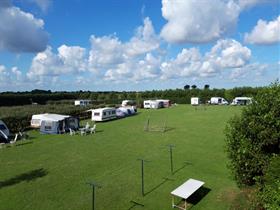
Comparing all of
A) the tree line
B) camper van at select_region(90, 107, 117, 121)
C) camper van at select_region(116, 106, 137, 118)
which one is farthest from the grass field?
the tree line

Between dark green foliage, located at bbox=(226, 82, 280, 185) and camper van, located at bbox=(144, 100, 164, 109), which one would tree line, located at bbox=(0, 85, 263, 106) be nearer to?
camper van, located at bbox=(144, 100, 164, 109)

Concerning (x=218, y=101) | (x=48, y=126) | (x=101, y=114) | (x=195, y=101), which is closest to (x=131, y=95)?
(x=195, y=101)

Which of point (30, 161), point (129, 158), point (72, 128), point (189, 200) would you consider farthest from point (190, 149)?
point (72, 128)

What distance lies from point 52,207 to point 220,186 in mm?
6632

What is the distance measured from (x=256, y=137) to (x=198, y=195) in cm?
336

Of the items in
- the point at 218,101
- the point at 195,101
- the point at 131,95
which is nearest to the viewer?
the point at 218,101

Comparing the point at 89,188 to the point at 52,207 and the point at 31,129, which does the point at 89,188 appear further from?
the point at 31,129

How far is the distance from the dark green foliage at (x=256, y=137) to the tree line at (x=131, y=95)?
1988 inches

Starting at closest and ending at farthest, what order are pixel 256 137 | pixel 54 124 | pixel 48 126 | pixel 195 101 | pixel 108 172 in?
Answer: pixel 256 137 < pixel 108 172 < pixel 54 124 < pixel 48 126 < pixel 195 101

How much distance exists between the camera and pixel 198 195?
34.0 feet

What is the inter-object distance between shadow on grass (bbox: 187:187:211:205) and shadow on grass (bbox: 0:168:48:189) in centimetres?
737

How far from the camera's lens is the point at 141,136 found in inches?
907

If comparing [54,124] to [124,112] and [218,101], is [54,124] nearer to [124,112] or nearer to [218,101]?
[124,112]

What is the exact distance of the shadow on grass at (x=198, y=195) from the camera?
32.3ft
